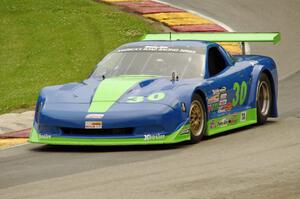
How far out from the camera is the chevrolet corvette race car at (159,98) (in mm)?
11297

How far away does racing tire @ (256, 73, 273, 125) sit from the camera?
13445 mm

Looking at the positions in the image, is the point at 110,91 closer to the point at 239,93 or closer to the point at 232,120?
the point at 232,120

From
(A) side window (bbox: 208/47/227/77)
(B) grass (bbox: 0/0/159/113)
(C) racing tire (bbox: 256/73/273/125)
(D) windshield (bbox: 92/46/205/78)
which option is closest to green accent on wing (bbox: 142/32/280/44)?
(C) racing tire (bbox: 256/73/273/125)

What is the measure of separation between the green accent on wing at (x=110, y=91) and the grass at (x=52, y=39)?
391cm

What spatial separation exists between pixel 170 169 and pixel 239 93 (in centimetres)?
360

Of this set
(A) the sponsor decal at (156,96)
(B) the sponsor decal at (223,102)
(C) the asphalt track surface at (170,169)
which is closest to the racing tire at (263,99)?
(C) the asphalt track surface at (170,169)

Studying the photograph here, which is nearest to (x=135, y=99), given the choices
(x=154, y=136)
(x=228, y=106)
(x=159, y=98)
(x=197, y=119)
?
(x=159, y=98)

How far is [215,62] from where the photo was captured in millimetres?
12969

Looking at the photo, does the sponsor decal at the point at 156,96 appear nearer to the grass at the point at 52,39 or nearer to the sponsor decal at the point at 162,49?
the sponsor decal at the point at 162,49

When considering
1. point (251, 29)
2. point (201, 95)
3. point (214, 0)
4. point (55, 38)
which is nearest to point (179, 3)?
point (214, 0)

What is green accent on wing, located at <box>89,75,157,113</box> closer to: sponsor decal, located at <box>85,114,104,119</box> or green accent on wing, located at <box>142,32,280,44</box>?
sponsor decal, located at <box>85,114,104,119</box>

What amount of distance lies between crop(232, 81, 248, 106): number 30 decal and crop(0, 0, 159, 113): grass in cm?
406

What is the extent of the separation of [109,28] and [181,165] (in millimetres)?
13797

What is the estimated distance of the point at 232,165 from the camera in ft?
31.6
